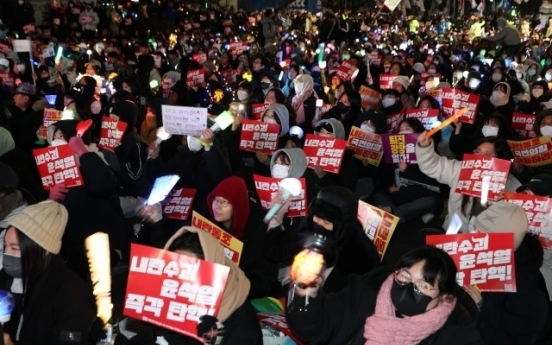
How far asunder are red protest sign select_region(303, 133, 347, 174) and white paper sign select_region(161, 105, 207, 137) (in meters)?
1.17

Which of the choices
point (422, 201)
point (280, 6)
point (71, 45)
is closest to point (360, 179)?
point (422, 201)

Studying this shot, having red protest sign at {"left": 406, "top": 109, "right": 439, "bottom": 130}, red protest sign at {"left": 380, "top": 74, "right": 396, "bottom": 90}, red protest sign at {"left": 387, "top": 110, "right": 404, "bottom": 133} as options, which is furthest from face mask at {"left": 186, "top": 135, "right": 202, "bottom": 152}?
red protest sign at {"left": 380, "top": 74, "right": 396, "bottom": 90}

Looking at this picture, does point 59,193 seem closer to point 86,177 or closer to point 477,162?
point 86,177

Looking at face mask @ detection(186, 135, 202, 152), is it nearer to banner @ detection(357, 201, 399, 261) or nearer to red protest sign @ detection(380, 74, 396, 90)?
banner @ detection(357, 201, 399, 261)

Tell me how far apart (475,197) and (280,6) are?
25.3 meters

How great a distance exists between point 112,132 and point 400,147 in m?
2.99

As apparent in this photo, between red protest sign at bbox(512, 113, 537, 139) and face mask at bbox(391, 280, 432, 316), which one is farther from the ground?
red protest sign at bbox(512, 113, 537, 139)

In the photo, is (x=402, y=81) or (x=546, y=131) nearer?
(x=546, y=131)

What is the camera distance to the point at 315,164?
694cm

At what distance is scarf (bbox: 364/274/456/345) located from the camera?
2844mm

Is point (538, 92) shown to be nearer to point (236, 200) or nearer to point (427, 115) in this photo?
point (427, 115)

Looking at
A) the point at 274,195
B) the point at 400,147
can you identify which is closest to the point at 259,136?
the point at 400,147

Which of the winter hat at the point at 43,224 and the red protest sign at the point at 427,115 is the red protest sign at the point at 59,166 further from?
the red protest sign at the point at 427,115

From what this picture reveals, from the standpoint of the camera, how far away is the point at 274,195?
545cm
